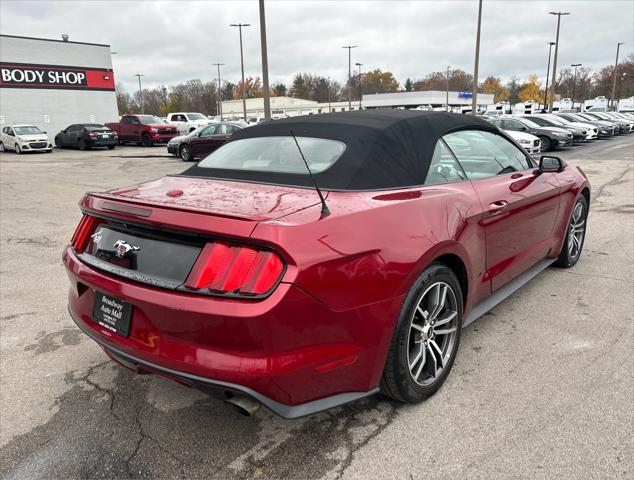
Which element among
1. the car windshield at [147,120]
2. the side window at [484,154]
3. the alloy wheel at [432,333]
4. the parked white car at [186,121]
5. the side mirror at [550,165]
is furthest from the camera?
the parked white car at [186,121]

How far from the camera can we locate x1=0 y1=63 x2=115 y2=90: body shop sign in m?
31.1

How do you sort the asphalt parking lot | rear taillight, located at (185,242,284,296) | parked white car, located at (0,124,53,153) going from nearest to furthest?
rear taillight, located at (185,242,284,296) → the asphalt parking lot → parked white car, located at (0,124,53,153)

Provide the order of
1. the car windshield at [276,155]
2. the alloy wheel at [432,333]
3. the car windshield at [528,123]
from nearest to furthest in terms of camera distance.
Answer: the alloy wheel at [432,333] → the car windshield at [276,155] → the car windshield at [528,123]

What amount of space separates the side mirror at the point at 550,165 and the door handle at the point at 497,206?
0.95 meters

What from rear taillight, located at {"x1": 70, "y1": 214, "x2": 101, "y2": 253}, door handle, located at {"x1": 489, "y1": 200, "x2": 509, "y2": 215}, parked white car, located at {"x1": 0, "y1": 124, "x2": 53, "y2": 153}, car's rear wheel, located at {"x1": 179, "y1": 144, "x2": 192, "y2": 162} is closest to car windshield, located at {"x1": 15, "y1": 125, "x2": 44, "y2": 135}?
parked white car, located at {"x1": 0, "y1": 124, "x2": 53, "y2": 153}

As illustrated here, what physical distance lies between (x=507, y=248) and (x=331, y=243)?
5.96 ft

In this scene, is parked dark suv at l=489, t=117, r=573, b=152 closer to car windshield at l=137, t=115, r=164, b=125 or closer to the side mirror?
the side mirror

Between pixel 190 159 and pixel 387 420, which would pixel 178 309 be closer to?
pixel 387 420

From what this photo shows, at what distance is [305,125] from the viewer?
3.25 m

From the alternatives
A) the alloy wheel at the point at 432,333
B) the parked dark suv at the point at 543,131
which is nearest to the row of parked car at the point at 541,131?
the parked dark suv at the point at 543,131

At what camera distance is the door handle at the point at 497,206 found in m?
3.09

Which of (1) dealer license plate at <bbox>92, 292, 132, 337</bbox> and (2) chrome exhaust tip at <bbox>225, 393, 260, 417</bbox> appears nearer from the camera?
(2) chrome exhaust tip at <bbox>225, 393, 260, 417</bbox>

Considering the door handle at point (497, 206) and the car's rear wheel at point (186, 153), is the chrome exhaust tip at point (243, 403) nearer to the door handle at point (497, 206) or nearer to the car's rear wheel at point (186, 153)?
the door handle at point (497, 206)

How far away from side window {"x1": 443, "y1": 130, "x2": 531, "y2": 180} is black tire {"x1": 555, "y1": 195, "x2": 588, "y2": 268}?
1039 mm
